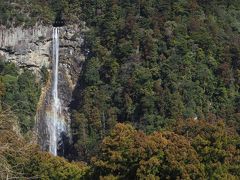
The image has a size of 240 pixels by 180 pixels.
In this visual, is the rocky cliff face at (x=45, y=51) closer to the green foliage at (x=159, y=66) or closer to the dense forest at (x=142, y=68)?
the dense forest at (x=142, y=68)

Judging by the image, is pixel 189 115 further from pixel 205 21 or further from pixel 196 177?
pixel 196 177

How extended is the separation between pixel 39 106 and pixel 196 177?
39092mm

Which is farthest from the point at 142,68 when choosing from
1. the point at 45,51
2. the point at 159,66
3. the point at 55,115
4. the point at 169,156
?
the point at 169,156

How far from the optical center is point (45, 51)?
6700cm

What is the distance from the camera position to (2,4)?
232 ft

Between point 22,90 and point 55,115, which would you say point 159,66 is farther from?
point 22,90

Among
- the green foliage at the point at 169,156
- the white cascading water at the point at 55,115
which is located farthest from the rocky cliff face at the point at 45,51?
the green foliage at the point at 169,156

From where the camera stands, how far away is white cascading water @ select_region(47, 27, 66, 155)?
6088 centimetres

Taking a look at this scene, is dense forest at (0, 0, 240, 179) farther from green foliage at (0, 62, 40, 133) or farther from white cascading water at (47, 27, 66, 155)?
white cascading water at (47, 27, 66, 155)

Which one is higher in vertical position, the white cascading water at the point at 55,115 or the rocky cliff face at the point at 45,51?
the rocky cliff face at the point at 45,51

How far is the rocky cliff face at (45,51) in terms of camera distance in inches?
2584

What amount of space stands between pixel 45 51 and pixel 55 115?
28.8 feet

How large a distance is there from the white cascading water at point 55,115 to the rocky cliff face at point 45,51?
0.53m

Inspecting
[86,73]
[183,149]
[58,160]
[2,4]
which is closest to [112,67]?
[86,73]
